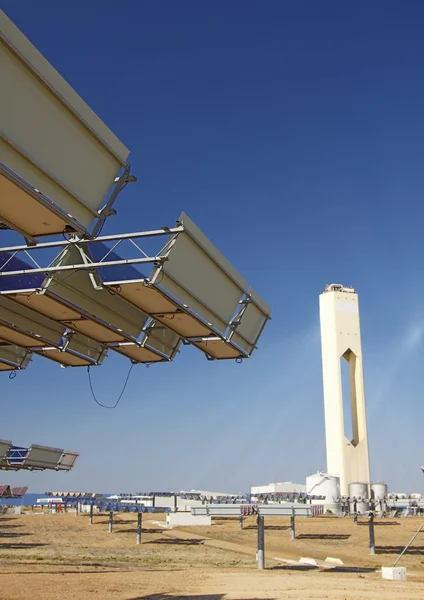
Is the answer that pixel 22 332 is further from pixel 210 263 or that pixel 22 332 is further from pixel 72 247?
pixel 210 263

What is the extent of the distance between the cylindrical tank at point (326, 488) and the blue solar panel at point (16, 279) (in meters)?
63.5

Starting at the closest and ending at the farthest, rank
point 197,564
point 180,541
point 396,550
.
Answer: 1. point 197,564
2. point 396,550
3. point 180,541

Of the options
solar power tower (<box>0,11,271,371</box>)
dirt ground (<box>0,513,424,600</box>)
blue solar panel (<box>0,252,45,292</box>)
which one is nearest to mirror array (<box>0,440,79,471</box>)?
dirt ground (<box>0,513,424,600</box>)

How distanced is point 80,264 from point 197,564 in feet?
56.0

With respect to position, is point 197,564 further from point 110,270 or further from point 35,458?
point 35,458

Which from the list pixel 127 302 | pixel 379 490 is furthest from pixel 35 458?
pixel 379 490

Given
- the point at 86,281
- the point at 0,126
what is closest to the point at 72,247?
the point at 86,281

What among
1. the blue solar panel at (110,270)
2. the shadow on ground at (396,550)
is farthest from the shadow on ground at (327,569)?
the blue solar panel at (110,270)

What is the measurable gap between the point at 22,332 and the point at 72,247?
366 cm

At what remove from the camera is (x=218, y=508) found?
24625 millimetres

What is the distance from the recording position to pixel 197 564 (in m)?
25.5

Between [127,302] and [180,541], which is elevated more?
[127,302]

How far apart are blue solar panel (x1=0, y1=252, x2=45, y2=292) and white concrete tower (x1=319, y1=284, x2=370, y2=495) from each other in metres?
68.1

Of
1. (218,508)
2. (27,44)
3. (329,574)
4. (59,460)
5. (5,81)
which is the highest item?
(27,44)
